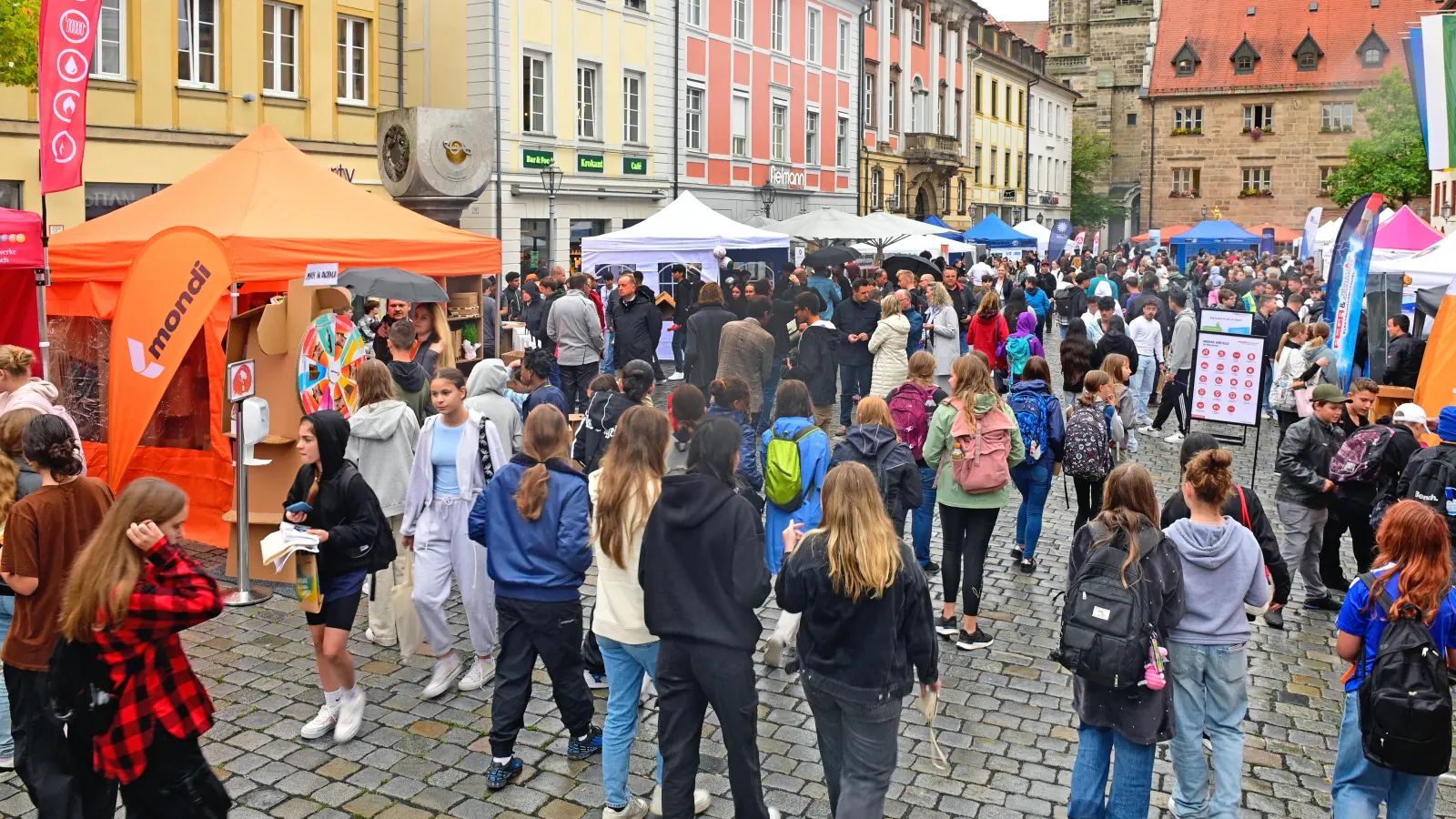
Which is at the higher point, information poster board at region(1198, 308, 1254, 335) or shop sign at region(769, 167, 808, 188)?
shop sign at region(769, 167, 808, 188)

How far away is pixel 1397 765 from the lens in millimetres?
4441

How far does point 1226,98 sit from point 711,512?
7503cm

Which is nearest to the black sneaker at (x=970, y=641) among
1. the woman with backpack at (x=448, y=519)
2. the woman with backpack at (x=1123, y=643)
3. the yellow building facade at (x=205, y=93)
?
the woman with backpack at (x=1123, y=643)

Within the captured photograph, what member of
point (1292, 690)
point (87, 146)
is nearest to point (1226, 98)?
point (87, 146)

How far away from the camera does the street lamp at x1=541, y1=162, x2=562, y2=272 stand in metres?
25.7

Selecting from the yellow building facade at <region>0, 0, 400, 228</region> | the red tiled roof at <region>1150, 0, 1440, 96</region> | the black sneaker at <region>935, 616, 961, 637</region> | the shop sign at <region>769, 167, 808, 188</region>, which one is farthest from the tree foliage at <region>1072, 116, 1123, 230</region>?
the black sneaker at <region>935, 616, 961, 637</region>

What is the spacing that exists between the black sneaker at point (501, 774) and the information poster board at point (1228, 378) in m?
9.32

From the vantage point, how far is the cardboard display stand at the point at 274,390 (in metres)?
8.73

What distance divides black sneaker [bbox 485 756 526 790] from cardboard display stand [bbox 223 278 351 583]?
11.9 feet

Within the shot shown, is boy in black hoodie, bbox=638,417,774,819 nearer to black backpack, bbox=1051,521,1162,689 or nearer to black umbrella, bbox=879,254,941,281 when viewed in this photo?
black backpack, bbox=1051,521,1162,689

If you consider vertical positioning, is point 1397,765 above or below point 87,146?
below

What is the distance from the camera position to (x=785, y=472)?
22.6 ft

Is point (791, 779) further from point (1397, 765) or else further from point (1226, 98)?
point (1226, 98)

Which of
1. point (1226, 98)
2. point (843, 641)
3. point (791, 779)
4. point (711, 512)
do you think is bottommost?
point (791, 779)
